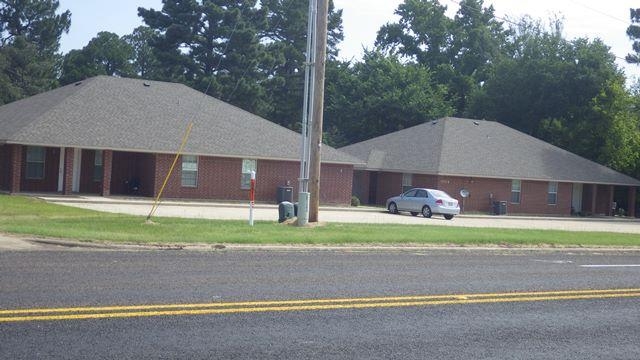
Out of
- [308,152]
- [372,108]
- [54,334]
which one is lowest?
[54,334]

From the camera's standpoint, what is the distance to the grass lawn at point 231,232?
732 inches

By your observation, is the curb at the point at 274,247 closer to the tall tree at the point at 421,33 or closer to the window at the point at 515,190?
the window at the point at 515,190

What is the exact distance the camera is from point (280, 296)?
1138 centimetres

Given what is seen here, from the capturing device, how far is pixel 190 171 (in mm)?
39969

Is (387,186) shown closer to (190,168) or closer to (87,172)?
(190,168)

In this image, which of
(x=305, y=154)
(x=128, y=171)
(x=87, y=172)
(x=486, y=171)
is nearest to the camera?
(x=305, y=154)

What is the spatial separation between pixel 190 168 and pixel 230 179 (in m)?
2.08

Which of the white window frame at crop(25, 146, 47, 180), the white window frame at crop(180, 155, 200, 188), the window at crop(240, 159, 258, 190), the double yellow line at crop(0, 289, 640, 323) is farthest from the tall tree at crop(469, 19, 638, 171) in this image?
the double yellow line at crop(0, 289, 640, 323)

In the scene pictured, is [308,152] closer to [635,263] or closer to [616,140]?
[635,263]

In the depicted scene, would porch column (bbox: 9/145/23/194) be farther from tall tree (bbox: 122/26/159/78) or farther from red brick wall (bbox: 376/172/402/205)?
tall tree (bbox: 122/26/159/78)

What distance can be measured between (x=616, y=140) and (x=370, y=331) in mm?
51192

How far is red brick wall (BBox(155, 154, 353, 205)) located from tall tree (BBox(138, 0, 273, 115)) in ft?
79.8

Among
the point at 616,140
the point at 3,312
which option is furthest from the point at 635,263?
the point at 616,140

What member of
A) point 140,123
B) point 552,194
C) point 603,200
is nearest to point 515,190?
point 552,194
